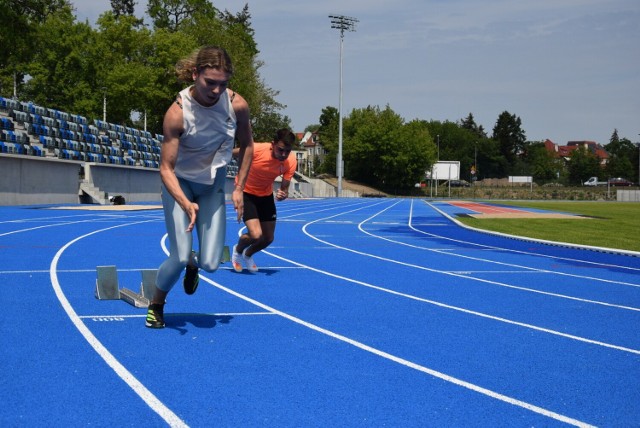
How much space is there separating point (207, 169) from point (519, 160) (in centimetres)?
15719

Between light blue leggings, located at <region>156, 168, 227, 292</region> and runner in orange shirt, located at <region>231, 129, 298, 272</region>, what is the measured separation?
340 centimetres

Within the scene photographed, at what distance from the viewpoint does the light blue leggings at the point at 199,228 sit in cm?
546

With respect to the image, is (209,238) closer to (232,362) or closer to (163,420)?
(232,362)

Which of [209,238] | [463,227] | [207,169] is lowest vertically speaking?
[463,227]

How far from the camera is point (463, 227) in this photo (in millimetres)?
21641

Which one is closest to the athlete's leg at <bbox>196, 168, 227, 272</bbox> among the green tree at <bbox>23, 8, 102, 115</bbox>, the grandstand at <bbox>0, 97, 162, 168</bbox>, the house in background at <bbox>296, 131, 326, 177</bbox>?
the grandstand at <bbox>0, 97, 162, 168</bbox>

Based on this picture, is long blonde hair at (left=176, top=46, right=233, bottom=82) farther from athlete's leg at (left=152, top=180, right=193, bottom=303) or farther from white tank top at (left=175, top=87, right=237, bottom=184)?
athlete's leg at (left=152, top=180, right=193, bottom=303)

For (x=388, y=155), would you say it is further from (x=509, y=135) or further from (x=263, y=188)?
(x=263, y=188)

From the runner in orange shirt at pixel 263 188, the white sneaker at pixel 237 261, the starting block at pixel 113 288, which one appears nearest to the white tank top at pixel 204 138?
the starting block at pixel 113 288

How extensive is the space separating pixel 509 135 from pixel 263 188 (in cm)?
15166

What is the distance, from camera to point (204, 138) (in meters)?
5.43

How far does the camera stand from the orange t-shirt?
370 inches

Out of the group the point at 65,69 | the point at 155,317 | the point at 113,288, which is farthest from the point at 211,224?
the point at 65,69

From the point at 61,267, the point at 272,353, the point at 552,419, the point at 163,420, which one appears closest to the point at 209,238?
the point at 272,353
